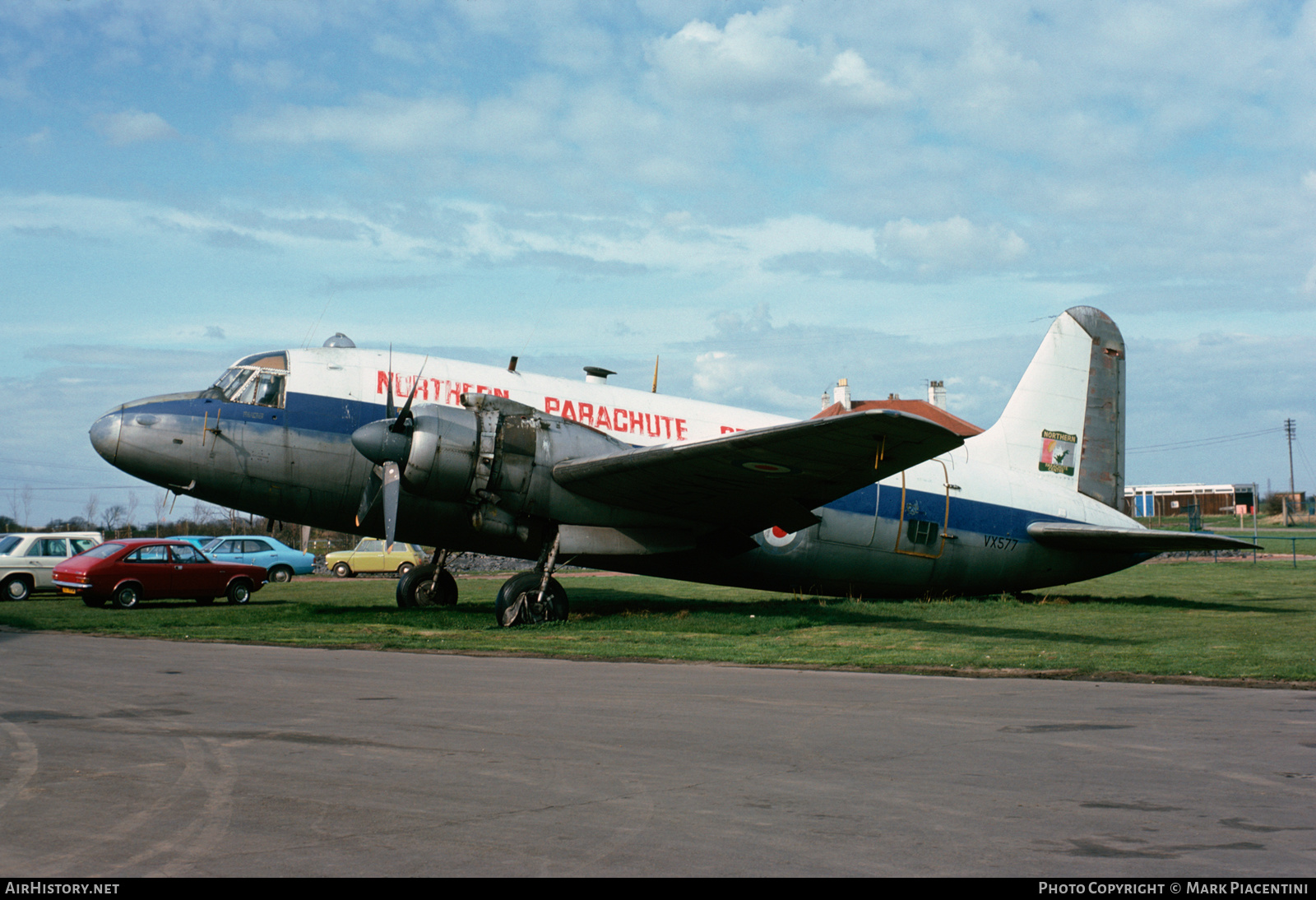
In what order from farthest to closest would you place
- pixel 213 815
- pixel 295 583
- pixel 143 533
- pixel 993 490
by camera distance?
pixel 143 533, pixel 295 583, pixel 993 490, pixel 213 815

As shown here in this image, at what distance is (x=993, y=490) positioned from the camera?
73.6ft

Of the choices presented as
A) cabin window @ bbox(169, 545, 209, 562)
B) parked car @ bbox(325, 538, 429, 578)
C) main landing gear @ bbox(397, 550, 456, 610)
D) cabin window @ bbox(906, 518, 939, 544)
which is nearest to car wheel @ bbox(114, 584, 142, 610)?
cabin window @ bbox(169, 545, 209, 562)

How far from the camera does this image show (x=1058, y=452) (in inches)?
938

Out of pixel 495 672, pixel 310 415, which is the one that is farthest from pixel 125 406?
pixel 495 672

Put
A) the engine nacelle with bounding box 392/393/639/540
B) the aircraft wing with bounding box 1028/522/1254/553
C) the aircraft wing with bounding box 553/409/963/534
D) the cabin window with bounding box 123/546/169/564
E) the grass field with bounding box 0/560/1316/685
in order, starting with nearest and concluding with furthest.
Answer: the grass field with bounding box 0/560/1316/685
the aircraft wing with bounding box 553/409/963/534
the engine nacelle with bounding box 392/393/639/540
the aircraft wing with bounding box 1028/522/1254/553
the cabin window with bounding box 123/546/169/564

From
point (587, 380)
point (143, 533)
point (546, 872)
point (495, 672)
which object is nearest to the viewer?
point (546, 872)

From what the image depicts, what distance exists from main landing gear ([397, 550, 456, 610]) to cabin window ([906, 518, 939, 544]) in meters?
9.80

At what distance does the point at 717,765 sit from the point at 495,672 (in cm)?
563

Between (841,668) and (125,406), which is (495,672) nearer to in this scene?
(841,668)

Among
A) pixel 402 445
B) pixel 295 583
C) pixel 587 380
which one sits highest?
pixel 587 380

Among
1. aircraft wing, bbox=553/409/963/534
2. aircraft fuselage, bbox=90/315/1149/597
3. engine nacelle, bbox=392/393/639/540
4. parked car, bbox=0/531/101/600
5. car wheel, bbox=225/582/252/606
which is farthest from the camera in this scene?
parked car, bbox=0/531/101/600

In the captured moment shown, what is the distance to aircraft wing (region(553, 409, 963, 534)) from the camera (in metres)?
14.3

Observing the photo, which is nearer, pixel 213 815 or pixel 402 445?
pixel 213 815

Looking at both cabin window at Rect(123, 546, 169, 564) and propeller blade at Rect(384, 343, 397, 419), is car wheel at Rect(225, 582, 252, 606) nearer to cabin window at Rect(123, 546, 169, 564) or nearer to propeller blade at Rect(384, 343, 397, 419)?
cabin window at Rect(123, 546, 169, 564)
